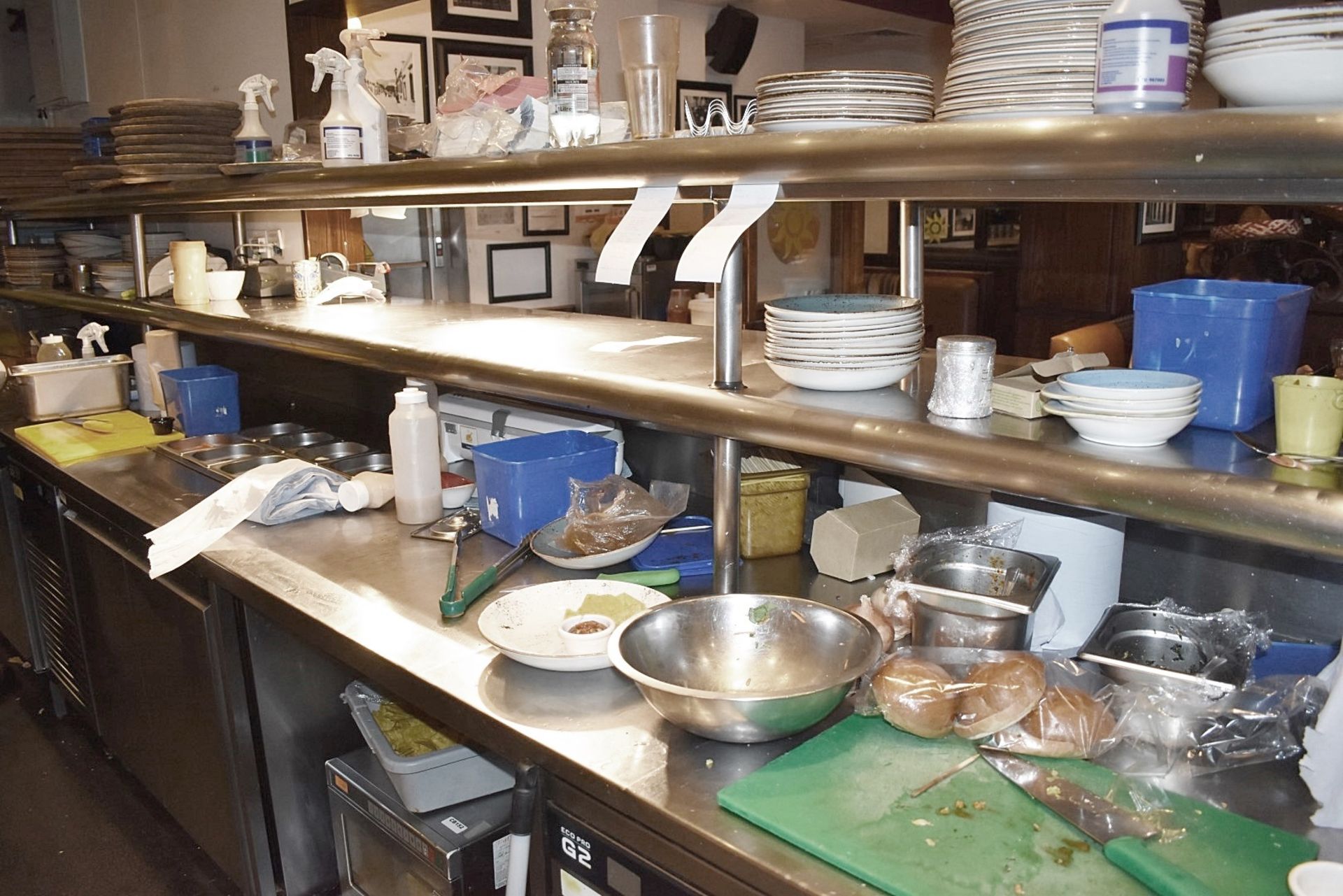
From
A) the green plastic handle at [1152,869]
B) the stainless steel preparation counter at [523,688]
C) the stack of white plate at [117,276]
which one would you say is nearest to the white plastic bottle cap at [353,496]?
the stainless steel preparation counter at [523,688]

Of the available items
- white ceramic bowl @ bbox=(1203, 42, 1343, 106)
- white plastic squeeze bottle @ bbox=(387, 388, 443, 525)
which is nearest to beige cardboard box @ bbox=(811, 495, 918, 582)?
white plastic squeeze bottle @ bbox=(387, 388, 443, 525)

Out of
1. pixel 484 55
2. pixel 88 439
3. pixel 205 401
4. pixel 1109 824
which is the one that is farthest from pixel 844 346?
pixel 484 55

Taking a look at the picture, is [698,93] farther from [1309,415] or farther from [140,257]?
[1309,415]

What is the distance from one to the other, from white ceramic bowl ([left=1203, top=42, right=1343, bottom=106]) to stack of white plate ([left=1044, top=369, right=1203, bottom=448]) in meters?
0.31

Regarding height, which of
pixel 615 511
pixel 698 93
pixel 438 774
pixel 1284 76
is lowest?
pixel 438 774

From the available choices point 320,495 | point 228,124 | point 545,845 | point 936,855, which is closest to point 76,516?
point 320,495

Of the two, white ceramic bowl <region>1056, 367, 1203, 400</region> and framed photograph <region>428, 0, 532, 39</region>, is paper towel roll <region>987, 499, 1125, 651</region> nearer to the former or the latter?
white ceramic bowl <region>1056, 367, 1203, 400</region>

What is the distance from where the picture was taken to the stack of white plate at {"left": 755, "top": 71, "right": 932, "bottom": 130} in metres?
1.34

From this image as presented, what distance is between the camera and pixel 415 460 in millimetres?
2336

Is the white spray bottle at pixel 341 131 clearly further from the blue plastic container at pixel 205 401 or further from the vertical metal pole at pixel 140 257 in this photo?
the vertical metal pole at pixel 140 257

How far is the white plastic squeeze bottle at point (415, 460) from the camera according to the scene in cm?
229

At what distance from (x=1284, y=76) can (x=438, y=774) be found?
1.74 meters

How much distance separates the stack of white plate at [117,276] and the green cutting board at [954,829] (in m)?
3.64

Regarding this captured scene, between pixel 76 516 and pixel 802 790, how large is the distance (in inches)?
96.6
